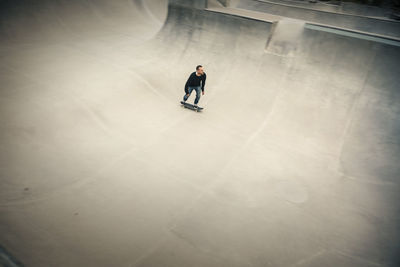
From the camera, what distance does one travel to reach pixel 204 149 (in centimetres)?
574

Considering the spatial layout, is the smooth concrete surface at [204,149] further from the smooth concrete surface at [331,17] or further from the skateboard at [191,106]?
the smooth concrete surface at [331,17]

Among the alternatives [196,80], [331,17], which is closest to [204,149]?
[196,80]

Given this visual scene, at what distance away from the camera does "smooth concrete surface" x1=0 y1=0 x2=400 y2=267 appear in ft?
12.2

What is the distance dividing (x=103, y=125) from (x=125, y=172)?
1.84m

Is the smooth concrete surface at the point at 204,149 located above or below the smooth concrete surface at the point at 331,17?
below

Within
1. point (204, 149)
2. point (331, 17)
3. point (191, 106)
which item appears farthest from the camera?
point (331, 17)

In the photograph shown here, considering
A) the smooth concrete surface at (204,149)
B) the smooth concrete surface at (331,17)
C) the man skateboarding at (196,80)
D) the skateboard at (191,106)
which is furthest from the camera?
the smooth concrete surface at (331,17)

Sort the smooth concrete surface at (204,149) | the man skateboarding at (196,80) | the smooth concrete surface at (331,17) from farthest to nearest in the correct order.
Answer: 1. the smooth concrete surface at (331,17)
2. the man skateboarding at (196,80)
3. the smooth concrete surface at (204,149)

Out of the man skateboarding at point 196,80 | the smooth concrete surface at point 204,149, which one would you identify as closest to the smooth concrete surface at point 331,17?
the smooth concrete surface at point 204,149

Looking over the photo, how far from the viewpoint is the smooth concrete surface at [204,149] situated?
147 inches

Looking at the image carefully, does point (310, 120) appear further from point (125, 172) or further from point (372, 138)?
point (125, 172)

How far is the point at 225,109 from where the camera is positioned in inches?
284

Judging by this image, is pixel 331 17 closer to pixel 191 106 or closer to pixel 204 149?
pixel 191 106

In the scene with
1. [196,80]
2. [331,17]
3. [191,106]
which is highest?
[331,17]
